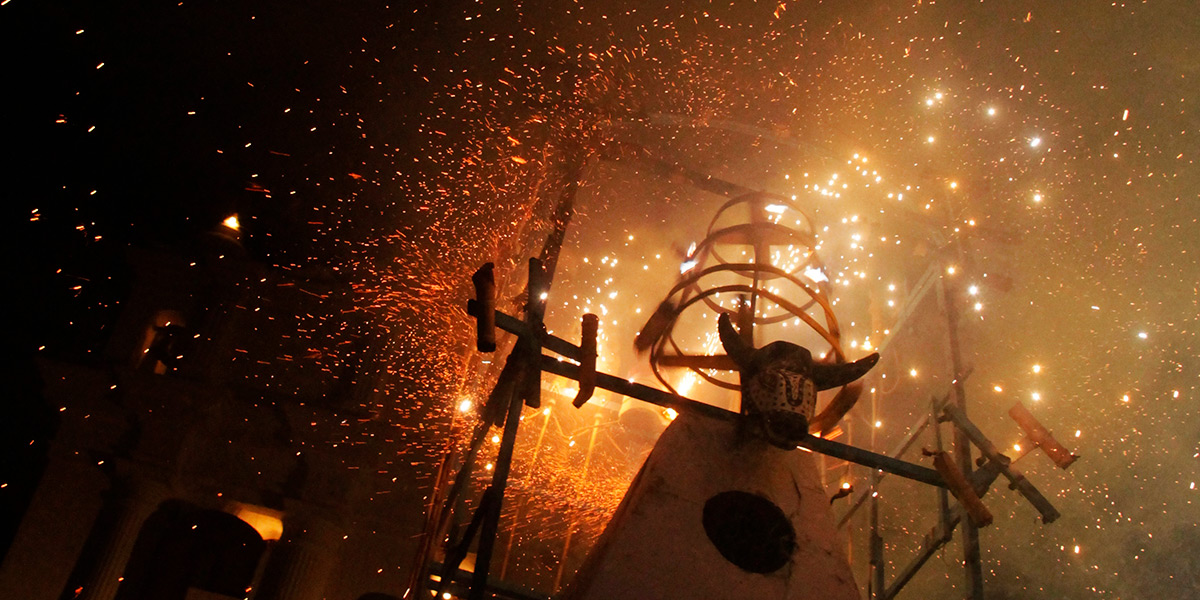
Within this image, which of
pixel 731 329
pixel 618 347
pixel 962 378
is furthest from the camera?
pixel 618 347

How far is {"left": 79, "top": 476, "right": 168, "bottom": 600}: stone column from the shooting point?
33.5 feet

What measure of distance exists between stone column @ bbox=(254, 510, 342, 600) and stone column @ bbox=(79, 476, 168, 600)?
2523mm

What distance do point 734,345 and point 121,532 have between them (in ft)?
42.7

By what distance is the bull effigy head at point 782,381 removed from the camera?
11.6 ft

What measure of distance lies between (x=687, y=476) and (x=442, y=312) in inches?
570

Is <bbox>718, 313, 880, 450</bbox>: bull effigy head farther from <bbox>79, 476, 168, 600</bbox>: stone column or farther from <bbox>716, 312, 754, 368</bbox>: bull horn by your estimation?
<bbox>79, 476, 168, 600</bbox>: stone column

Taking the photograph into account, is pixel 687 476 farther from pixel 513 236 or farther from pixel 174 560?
pixel 174 560

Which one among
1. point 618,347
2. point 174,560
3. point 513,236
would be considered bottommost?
point 174,560

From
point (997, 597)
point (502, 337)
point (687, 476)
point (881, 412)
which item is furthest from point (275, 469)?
point (997, 597)

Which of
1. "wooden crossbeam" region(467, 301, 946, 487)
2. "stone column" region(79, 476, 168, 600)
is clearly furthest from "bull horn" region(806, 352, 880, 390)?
"stone column" region(79, 476, 168, 600)

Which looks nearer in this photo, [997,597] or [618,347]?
[997,597]

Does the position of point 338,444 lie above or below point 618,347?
below

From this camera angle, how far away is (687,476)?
11.8 feet

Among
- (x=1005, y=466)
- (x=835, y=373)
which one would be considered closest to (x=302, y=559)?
(x=835, y=373)
